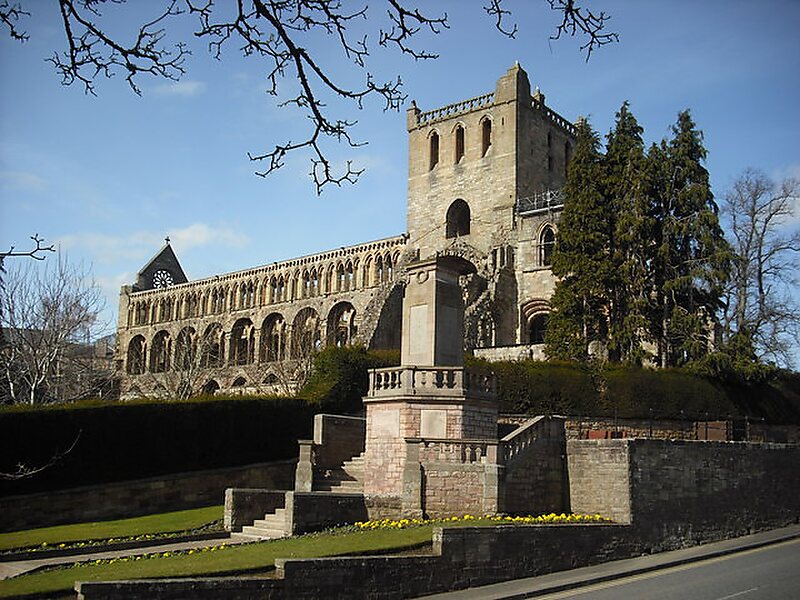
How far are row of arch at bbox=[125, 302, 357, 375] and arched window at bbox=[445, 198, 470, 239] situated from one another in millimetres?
10662

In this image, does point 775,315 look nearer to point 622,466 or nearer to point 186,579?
point 622,466

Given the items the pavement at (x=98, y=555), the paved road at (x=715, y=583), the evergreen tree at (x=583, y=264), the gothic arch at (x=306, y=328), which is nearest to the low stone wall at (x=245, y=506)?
the pavement at (x=98, y=555)

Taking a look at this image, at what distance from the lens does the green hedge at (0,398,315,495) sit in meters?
25.7

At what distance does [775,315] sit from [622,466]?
56.9ft

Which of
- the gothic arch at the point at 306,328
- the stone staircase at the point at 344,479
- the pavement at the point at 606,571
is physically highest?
the gothic arch at the point at 306,328

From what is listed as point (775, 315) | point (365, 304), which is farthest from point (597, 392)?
point (365, 304)


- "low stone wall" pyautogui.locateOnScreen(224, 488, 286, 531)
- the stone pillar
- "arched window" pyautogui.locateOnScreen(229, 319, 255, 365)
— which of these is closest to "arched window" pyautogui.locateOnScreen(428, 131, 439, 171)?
"arched window" pyautogui.locateOnScreen(229, 319, 255, 365)

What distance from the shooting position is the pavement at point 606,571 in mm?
16500

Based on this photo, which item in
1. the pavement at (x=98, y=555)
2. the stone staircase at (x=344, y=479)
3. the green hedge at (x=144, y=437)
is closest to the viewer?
the pavement at (x=98, y=555)

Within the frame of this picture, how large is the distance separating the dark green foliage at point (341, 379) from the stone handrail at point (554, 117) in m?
23.5

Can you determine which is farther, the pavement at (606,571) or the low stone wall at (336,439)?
the low stone wall at (336,439)

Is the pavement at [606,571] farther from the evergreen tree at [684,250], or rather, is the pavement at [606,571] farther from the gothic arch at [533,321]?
the gothic arch at [533,321]

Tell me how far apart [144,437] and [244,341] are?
135 ft

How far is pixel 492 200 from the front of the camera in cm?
4850
